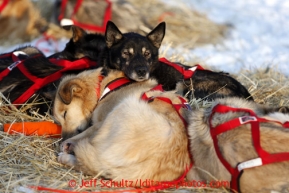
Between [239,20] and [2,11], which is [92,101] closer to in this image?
[2,11]

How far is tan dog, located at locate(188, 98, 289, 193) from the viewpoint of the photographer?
10.0 ft

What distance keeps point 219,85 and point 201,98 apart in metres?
0.40

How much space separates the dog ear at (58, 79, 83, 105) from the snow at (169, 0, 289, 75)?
4.14 metres

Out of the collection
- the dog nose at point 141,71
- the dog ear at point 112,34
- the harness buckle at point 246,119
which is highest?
the dog ear at point 112,34

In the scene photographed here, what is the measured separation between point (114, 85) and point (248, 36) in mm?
7187

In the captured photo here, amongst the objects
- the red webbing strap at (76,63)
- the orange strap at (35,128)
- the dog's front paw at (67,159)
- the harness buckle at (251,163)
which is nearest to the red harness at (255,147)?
the harness buckle at (251,163)

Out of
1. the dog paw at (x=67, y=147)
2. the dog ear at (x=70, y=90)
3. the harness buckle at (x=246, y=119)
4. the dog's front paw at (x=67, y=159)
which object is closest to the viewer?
the harness buckle at (x=246, y=119)

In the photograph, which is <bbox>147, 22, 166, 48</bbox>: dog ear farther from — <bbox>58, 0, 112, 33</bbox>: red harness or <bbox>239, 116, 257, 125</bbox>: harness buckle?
<bbox>58, 0, 112, 33</bbox>: red harness

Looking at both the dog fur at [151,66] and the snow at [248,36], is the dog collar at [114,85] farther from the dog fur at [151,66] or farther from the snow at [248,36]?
the snow at [248,36]

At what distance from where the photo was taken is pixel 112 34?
5199mm

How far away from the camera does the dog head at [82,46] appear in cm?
583

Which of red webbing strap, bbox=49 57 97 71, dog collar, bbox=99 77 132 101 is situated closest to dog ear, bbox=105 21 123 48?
red webbing strap, bbox=49 57 97 71

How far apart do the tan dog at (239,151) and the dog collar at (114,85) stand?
1115mm

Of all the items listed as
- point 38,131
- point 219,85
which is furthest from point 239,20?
point 38,131
